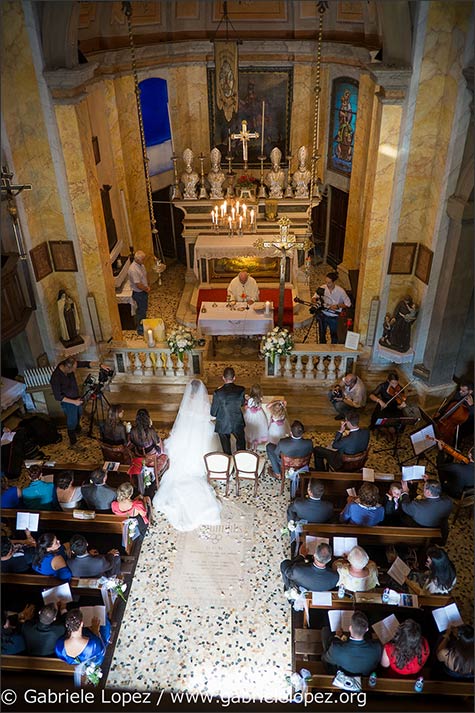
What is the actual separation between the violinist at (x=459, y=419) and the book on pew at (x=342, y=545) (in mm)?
2770

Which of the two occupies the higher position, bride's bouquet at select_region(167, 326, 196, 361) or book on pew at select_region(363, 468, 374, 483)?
bride's bouquet at select_region(167, 326, 196, 361)

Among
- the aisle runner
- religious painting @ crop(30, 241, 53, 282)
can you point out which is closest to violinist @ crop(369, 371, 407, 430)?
the aisle runner

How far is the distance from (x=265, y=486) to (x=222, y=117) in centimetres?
1006

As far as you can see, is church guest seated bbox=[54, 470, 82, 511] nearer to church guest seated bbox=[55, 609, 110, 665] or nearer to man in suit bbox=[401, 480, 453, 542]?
church guest seated bbox=[55, 609, 110, 665]

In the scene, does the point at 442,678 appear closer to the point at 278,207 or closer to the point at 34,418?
the point at 34,418

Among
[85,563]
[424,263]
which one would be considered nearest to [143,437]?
[85,563]

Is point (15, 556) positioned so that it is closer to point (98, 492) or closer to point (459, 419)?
point (98, 492)

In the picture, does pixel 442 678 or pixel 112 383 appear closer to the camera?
pixel 442 678

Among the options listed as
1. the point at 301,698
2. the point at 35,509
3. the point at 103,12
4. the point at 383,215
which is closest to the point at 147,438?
the point at 35,509

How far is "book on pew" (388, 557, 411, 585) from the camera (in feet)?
20.6

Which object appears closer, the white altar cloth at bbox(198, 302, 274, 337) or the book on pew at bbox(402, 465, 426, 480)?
the book on pew at bbox(402, 465, 426, 480)

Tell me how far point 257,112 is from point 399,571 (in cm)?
1190

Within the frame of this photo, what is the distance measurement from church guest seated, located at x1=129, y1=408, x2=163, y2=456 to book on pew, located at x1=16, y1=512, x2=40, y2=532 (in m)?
1.76

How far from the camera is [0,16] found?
7559 millimetres
